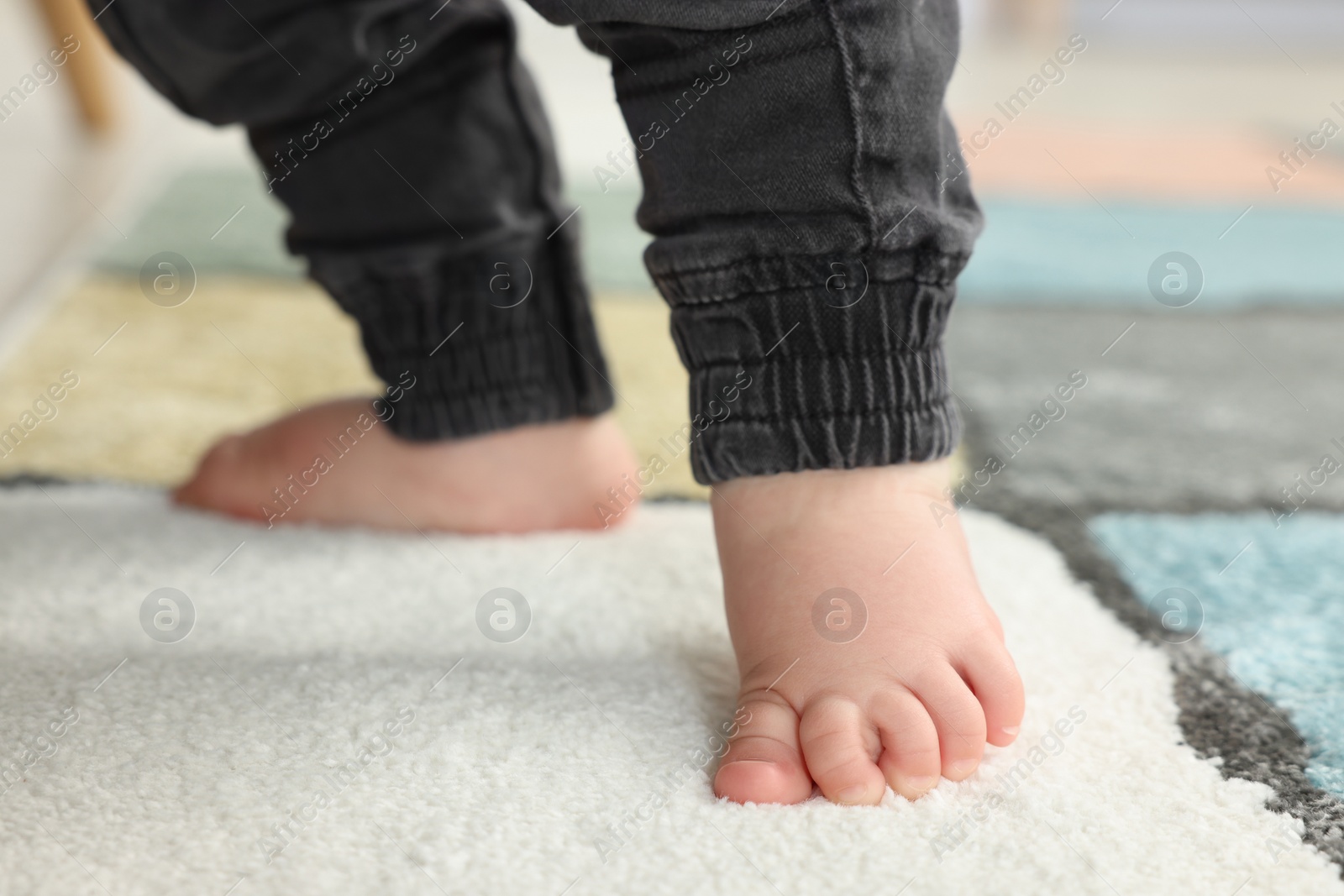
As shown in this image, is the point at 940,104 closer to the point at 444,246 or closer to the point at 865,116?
the point at 865,116

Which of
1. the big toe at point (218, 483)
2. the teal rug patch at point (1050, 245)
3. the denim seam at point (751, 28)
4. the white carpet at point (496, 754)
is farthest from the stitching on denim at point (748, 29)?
the teal rug patch at point (1050, 245)

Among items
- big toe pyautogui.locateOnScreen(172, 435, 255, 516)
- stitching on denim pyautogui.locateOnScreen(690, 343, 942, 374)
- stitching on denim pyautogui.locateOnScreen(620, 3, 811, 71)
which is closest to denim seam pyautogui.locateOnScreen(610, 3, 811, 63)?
stitching on denim pyautogui.locateOnScreen(620, 3, 811, 71)

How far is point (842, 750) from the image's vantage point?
0.40 m

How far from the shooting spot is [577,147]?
1.86 meters

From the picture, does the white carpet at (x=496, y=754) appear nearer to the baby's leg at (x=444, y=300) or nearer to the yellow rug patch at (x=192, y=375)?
the baby's leg at (x=444, y=300)

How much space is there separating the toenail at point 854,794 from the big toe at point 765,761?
1cm

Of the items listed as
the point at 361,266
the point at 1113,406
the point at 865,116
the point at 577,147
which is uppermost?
the point at 865,116

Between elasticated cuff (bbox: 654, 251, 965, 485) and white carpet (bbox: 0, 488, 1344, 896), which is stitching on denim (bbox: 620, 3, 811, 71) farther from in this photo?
white carpet (bbox: 0, 488, 1344, 896)

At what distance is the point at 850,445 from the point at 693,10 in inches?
7.1

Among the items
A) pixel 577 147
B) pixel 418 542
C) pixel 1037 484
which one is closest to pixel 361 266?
pixel 418 542

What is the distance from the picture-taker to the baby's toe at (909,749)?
403 millimetres

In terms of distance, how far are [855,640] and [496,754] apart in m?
0.14

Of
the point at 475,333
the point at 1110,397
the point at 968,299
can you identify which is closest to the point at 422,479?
the point at 475,333

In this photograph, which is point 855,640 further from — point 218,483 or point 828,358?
point 218,483
